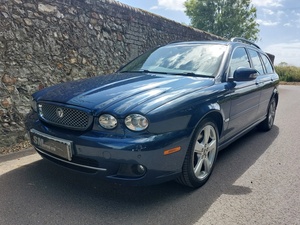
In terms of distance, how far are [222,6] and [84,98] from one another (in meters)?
39.9

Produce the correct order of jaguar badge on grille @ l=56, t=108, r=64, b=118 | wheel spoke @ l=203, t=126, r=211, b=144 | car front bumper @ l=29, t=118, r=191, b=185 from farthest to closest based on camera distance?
wheel spoke @ l=203, t=126, r=211, b=144
jaguar badge on grille @ l=56, t=108, r=64, b=118
car front bumper @ l=29, t=118, r=191, b=185

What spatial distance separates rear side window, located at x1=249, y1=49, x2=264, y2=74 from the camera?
15.5 feet

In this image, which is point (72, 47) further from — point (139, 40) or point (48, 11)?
point (139, 40)

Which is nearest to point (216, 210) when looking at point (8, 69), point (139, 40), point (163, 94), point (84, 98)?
point (163, 94)

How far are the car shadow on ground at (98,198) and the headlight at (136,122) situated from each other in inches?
26.8

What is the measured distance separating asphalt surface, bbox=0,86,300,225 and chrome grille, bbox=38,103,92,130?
2.32ft

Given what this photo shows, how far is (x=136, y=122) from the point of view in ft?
7.98

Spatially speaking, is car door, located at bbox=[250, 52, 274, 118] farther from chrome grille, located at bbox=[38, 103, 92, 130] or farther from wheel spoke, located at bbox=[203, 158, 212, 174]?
chrome grille, located at bbox=[38, 103, 92, 130]

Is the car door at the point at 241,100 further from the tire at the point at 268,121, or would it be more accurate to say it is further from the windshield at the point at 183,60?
the tire at the point at 268,121

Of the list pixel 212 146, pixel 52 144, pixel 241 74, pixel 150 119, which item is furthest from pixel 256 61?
pixel 52 144

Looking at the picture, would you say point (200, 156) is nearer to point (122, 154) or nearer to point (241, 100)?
point (122, 154)

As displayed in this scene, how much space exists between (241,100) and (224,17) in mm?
37179

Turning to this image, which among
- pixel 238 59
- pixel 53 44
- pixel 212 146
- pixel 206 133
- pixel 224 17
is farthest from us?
pixel 224 17

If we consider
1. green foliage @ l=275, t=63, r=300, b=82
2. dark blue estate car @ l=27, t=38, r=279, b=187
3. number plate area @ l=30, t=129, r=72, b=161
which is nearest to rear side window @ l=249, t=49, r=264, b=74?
dark blue estate car @ l=27, t=38, r=279, b=187
